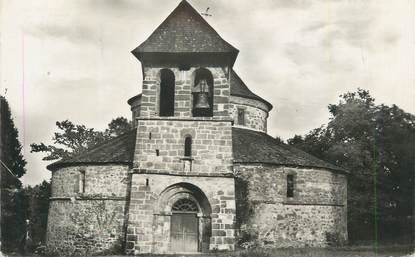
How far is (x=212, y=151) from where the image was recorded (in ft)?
67.5

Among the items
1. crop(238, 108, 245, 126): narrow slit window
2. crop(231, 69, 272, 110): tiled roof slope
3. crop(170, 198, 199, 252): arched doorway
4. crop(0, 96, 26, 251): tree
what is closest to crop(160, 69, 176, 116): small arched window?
crop(170, 198, 199, 252): arched doorway

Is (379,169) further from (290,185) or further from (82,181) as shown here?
(82,181)

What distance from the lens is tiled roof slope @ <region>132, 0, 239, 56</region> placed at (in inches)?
827

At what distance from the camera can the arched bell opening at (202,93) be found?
2095cm

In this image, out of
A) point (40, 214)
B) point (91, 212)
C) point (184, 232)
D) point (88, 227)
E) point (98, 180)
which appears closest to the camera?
point (184, 232)

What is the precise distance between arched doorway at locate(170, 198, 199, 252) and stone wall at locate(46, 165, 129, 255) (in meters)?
3.87

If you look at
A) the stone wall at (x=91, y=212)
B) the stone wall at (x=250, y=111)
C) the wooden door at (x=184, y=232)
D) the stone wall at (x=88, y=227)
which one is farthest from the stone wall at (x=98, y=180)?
the stone wall at (x=250, y=111)

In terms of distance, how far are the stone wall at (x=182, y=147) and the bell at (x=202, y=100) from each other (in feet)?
2.07

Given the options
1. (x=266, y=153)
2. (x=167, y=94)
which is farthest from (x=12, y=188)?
(x=266, y=153)

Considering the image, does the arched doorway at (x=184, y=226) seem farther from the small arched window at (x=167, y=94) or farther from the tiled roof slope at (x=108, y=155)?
the tiled roof slope at (x=108, y=155)

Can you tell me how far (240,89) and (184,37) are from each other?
1138 cm

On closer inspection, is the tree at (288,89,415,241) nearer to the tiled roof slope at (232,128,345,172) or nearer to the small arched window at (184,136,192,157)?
the tiled roof slope at (232,128,345,172)

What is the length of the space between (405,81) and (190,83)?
8601 millimetres

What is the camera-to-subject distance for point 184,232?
2053 cm
